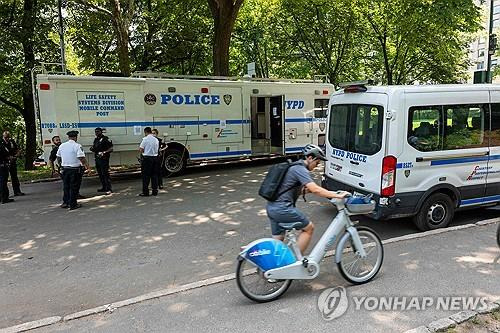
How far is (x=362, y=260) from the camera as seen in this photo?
14.6ft

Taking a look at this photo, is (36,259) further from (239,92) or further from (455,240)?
(239,92)

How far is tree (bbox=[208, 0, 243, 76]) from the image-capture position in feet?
47.6

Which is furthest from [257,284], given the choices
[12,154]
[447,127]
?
[12,154]

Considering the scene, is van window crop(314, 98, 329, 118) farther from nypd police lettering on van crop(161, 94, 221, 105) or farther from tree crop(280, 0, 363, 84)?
tree crop(280, 0, 363, 84)

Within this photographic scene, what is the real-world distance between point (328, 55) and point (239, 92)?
37.9 feet

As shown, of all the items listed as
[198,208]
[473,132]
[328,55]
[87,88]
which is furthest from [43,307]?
[328,55]

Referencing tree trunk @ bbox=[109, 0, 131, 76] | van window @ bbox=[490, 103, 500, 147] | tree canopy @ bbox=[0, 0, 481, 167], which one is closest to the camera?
van window @ bbox=[490, 103, 500, 147]

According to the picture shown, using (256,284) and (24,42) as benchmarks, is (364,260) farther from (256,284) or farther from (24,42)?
(24,42)

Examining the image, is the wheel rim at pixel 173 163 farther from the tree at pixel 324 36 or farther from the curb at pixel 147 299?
the tree at pixel 324 36

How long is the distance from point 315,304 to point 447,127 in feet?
12.5

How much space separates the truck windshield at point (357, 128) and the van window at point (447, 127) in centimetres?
47

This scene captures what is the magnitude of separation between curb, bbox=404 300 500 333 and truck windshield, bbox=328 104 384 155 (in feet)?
8.90

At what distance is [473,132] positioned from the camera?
6.53 metres

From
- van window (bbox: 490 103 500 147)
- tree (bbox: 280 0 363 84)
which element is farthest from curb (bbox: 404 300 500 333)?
tree (bbox: 280 0 363 84)
